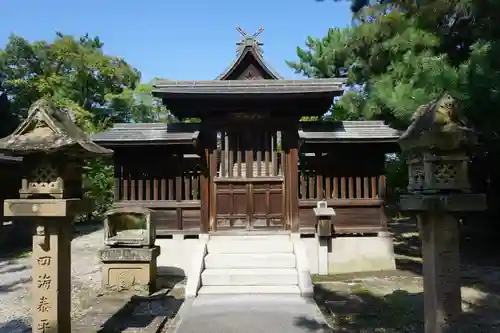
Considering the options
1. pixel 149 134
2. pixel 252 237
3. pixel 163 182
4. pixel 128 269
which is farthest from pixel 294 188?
pixel 128 269

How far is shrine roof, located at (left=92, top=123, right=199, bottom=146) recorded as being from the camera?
11.6 m

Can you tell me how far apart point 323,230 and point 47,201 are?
7.79 metres

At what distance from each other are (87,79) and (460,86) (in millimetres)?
29305

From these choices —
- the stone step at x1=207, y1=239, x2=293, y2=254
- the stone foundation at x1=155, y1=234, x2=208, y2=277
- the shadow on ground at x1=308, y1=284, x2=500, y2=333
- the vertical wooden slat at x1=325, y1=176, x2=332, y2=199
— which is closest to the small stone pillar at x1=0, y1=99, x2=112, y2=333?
the shadow on ground at x1=308, y1=284, x2=500, y2=333

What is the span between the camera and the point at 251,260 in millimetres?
10297

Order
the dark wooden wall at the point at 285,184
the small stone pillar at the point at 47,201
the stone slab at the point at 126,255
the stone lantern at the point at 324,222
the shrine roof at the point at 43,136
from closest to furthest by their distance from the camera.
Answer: the shrine roof at the point at 43,136
the small stone pillar at the point at 47,201
the stone slab at the point at 126,255
the stone lantern at the point at 324,222
the dark wooden wall at the point at 285,184

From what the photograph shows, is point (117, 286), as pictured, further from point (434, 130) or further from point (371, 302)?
point (434, 130)

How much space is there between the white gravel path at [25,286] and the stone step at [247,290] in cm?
261

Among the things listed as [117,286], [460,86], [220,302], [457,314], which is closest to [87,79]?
[117,286]

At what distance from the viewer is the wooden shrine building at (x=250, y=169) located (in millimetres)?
11984

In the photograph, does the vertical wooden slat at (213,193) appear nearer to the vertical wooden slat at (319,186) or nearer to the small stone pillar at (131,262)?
the small stone pillar at (131,262)

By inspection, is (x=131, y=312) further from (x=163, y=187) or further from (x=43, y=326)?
(x=163, y=187)

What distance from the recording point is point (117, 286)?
32.3ft

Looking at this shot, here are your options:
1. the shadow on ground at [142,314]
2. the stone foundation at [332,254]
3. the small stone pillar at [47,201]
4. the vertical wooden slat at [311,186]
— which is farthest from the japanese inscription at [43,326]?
the vertical wooden slat at [311,186]
